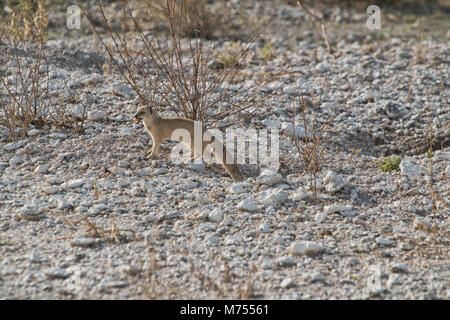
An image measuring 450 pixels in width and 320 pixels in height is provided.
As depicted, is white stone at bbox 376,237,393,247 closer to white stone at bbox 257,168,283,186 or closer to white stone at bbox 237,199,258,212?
white stone at bbox 237,199,258,212

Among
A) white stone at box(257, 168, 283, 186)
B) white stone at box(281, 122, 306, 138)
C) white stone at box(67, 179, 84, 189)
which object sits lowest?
white stone at box(67, 179, 84, 189)

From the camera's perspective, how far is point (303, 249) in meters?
4.30

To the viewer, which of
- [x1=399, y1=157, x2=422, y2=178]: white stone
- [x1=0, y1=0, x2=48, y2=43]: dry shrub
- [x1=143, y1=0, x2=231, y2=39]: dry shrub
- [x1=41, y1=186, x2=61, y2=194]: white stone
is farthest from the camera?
[x1=143, y1=0, x2=231, y2=39]: dry shrub

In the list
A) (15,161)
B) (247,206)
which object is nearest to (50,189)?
(15,161)

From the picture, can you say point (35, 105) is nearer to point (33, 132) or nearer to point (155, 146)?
point (33, 132)

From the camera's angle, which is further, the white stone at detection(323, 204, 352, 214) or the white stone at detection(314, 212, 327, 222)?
the white stone at detection(323, 204, 352, 214)

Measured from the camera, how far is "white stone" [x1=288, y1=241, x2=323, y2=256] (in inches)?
169

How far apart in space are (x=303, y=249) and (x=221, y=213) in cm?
77

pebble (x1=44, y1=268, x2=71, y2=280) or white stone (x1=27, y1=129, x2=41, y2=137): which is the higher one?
white stone (x1=27, y1=129, x2=41, y2=137)

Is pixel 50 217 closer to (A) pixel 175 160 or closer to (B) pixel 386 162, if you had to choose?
(A) pixel 175 160

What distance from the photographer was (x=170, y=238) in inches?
175

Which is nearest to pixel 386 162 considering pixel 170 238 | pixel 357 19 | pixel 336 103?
pixel 336 103

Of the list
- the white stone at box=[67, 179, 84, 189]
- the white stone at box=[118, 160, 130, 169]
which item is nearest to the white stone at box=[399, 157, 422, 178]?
the white stone at box=[118, 160, 130, 169]
